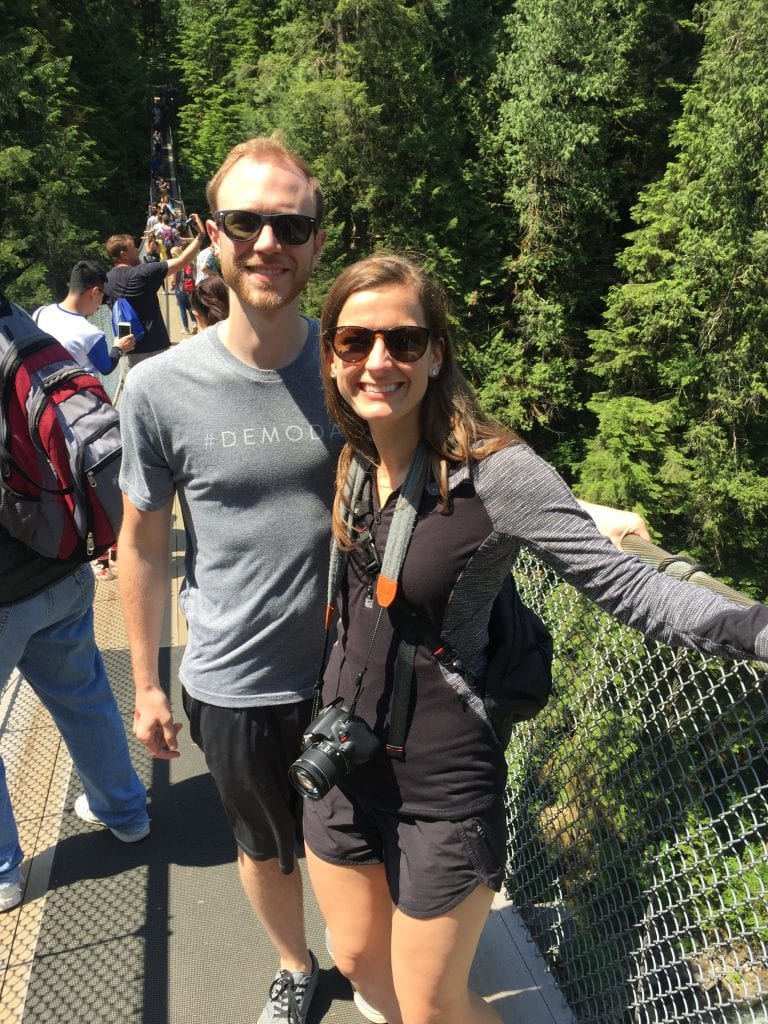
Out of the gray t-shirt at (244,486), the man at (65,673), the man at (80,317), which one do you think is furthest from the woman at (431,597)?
the man at (80,317)

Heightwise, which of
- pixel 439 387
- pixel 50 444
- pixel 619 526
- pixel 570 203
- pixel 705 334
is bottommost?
pixel 705 334

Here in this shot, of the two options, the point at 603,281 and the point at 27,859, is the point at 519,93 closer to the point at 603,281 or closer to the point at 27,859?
the point at 603,281

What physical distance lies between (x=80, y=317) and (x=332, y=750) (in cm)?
335

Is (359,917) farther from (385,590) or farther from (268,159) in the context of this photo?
(268,159)

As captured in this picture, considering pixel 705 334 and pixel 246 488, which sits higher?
pixel 246 488

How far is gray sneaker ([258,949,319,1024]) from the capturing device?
6.43ft

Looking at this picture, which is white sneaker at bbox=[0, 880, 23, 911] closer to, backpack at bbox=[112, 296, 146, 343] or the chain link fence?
the chain link fence

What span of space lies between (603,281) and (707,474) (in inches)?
218

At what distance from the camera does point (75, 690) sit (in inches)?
93.8

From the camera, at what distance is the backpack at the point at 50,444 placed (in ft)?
6.55

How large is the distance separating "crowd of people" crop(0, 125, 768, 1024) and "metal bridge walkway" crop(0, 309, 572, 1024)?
0.19 meters

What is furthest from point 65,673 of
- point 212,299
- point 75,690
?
point 212,299

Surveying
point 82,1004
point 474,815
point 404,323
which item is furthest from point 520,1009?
point 404,323

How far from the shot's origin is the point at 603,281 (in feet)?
59.1
